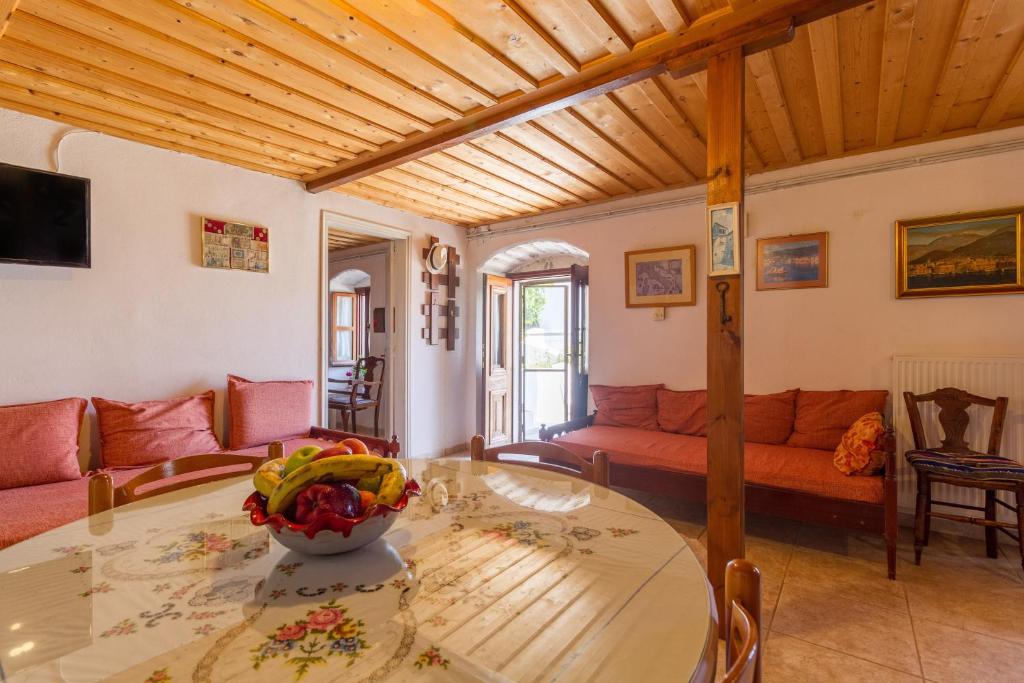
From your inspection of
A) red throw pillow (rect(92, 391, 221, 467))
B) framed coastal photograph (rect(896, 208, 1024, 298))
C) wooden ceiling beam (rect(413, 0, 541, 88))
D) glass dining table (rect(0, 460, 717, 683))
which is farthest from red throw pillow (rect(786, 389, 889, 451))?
red throw pillow (rect(92, 391, 221, 467))

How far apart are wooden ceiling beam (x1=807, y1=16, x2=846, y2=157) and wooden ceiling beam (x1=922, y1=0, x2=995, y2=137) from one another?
0.43 metres

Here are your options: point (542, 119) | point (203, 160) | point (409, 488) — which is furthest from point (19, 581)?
point (203, 160)

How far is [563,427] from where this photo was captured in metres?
3.94

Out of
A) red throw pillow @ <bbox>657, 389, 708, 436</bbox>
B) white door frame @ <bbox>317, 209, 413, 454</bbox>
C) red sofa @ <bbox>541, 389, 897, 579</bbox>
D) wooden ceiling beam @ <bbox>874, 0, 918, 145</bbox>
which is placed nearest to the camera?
wooden ceiling beam @ <bbox>874, 0, 918, 145</bbox>

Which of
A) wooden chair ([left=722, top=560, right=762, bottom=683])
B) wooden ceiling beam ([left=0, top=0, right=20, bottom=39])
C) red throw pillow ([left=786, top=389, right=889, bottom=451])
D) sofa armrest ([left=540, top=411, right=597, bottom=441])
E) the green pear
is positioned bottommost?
sofa armrest ([left=540, top=411, right=597, bottom=441])

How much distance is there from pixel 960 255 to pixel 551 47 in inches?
119

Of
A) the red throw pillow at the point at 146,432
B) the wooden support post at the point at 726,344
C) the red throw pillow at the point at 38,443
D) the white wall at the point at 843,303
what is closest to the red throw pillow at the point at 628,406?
the white wall at the point at 843,303

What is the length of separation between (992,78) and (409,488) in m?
3.48

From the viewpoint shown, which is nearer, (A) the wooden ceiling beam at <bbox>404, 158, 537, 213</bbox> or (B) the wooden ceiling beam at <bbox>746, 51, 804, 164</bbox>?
(B) the wooden ceiling beam at <bbox>746, 51, 804, 164</bbox>

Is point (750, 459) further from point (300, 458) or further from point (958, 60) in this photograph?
point (300, 458)

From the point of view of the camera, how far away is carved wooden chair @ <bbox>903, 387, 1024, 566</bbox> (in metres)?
2.45

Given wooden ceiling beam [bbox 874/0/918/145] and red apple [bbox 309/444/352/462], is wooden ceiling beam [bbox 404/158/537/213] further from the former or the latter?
red apple [bbox 309/444/352/462]

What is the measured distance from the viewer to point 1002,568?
8.41ft

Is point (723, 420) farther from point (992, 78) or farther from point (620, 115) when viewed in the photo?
point (992, 78)
